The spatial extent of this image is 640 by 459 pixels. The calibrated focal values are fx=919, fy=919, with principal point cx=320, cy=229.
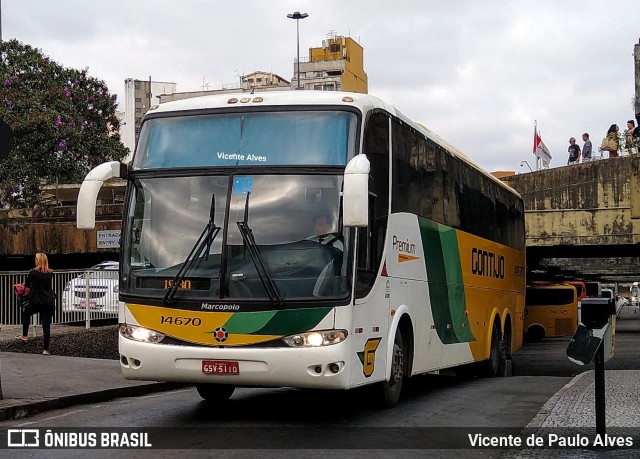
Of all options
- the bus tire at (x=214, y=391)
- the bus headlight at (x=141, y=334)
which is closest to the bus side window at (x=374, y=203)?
the bus headlight at (x=141, y=334)

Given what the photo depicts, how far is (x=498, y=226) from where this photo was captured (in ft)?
61.0

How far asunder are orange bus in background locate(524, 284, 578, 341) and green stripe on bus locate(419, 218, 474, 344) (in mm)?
30959

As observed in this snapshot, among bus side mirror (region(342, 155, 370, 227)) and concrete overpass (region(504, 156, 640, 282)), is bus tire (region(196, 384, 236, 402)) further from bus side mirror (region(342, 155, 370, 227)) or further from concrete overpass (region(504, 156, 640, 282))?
concrete overpass (region(504, 156, 640, 282))

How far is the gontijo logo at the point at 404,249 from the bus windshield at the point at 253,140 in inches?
66.2

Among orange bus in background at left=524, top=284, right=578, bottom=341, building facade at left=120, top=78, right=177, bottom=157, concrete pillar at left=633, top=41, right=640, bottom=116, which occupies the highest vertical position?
building facade at left=120, top=78, right=177, bottom=157

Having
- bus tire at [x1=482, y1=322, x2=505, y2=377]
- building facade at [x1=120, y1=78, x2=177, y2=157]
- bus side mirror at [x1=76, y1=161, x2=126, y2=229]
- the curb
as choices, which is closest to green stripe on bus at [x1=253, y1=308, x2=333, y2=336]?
bus side mirror at [x1=76, y1=161, x2=126, y2=229]

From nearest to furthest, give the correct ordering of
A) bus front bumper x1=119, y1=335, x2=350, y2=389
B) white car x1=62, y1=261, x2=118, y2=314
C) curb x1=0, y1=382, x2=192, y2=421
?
1. bus front bumper x1=119, y1=335, x2=350, y2=389
2. curb x1=0, y1=382, x2=192, y2=421
3. white car x1=62, y1=261, x2=118, y2=314

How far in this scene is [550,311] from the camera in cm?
4538

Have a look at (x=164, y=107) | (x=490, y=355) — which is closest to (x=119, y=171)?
(x=164, y=107)

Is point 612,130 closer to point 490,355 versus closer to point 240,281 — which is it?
point 490,355

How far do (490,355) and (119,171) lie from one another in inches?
367

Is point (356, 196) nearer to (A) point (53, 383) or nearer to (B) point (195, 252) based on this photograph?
(B) point (195, 252)

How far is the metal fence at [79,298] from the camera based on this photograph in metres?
19.0

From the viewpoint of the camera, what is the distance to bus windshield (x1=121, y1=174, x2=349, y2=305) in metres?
9.02
